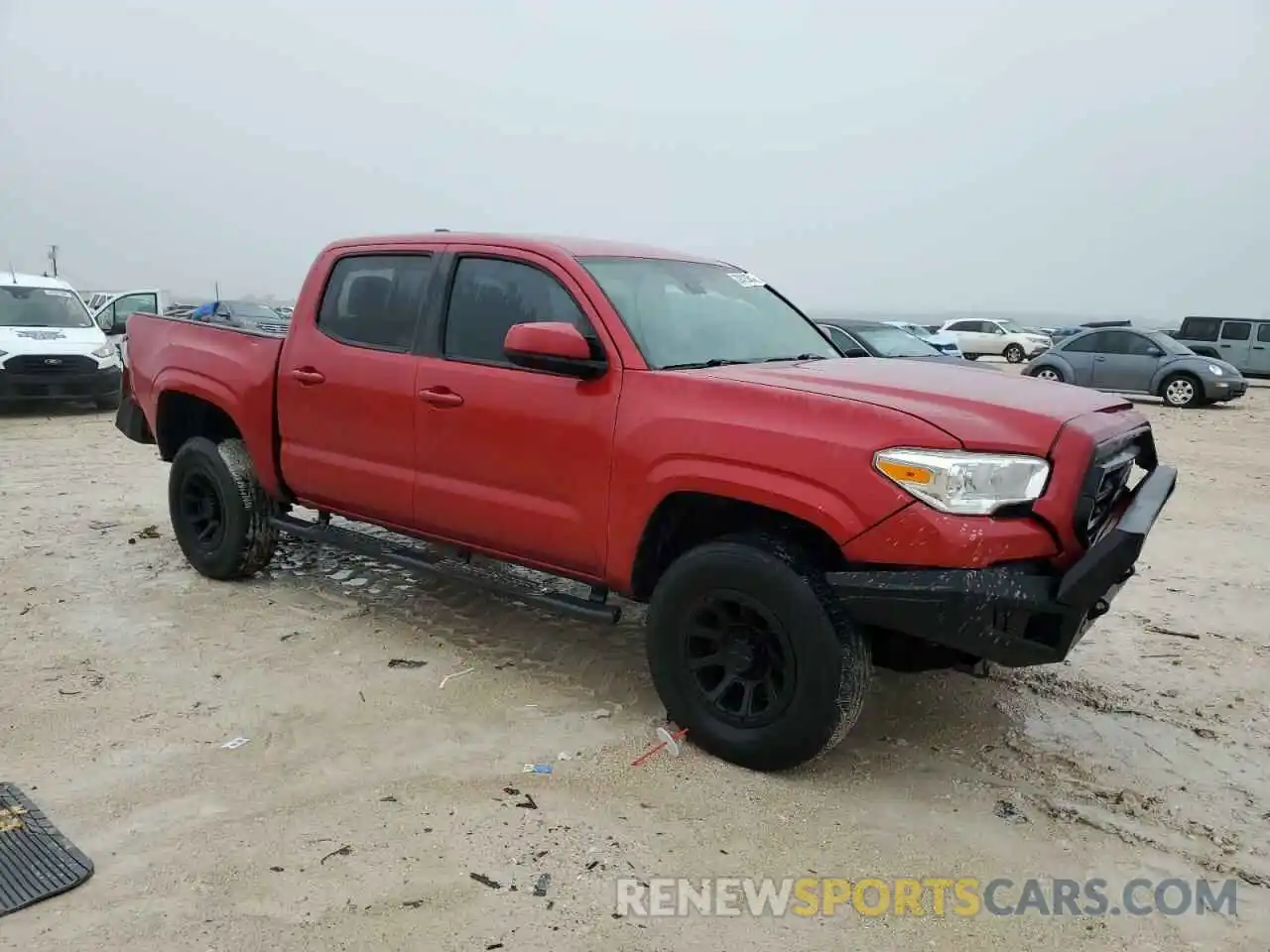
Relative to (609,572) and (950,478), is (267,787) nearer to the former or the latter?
(609,572)

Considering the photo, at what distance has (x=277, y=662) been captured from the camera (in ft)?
14.3

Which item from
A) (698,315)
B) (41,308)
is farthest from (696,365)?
(41,308)

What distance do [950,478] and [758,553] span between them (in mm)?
665

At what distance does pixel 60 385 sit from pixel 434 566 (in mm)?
10350

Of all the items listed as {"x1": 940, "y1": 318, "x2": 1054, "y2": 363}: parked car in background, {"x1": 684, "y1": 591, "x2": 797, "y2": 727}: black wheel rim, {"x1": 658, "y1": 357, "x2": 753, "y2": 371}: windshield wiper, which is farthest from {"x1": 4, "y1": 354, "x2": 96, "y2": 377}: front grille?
{"x1": 940, "y1": 318, "x2": 1054, "y2": 363}: parked car in background

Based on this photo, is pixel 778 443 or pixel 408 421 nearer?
pixel 778 443

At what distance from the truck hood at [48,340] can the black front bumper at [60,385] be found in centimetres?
29

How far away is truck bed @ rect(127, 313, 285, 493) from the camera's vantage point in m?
5.04

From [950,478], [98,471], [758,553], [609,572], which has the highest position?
[950,478]

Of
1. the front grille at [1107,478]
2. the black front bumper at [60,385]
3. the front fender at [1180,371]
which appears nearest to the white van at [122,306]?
the black front bumper at [60,385]

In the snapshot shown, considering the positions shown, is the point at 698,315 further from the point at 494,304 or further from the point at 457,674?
the point at 457,674

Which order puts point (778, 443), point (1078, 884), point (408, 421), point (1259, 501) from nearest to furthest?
1. point (1078, 884)
2. point (778, 443)
3. point (408, 421)
4. point (1259, 501)

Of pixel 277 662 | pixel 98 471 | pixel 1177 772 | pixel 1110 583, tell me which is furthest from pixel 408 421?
pixel 98 471

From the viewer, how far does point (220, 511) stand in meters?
5.46
